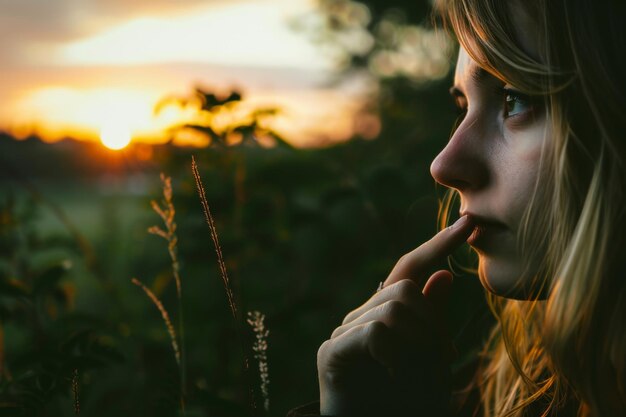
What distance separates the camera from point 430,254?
1.51 m

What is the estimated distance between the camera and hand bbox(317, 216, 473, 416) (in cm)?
133

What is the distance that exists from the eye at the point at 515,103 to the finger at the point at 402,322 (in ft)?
1.68

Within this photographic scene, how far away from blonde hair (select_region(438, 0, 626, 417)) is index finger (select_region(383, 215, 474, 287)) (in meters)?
0.19

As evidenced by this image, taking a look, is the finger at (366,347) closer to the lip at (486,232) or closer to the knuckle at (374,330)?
the knuckle at (374,330)

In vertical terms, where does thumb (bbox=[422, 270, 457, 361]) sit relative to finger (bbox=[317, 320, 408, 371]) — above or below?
above

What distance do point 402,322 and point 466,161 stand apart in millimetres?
408

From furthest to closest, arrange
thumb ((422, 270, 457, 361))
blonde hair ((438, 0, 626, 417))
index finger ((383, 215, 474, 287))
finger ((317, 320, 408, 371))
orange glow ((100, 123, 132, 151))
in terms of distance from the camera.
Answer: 1. orange glow ((100, 123, 132, 151))
2. thumb ((422, 270, 457, 361))
3. index finger ((383, 215, 474, 287))
4. finger ((317, 320, 408, 371))
5. blonde hair ((438, 0, 626, 417))

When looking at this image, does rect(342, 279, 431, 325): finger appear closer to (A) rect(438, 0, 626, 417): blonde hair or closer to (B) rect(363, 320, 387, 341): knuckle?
(B) rect(363, 320, 387, 341): knuckle

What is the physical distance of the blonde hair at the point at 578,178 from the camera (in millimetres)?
1155

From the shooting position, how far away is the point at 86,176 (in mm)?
2617

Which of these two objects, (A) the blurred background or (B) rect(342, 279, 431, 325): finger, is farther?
(A) the blurred background

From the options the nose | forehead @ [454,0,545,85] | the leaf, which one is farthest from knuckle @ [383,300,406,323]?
the leaf

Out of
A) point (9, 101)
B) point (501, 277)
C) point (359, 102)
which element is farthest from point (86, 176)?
point (359, 102)

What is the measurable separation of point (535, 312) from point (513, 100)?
0.83 m
